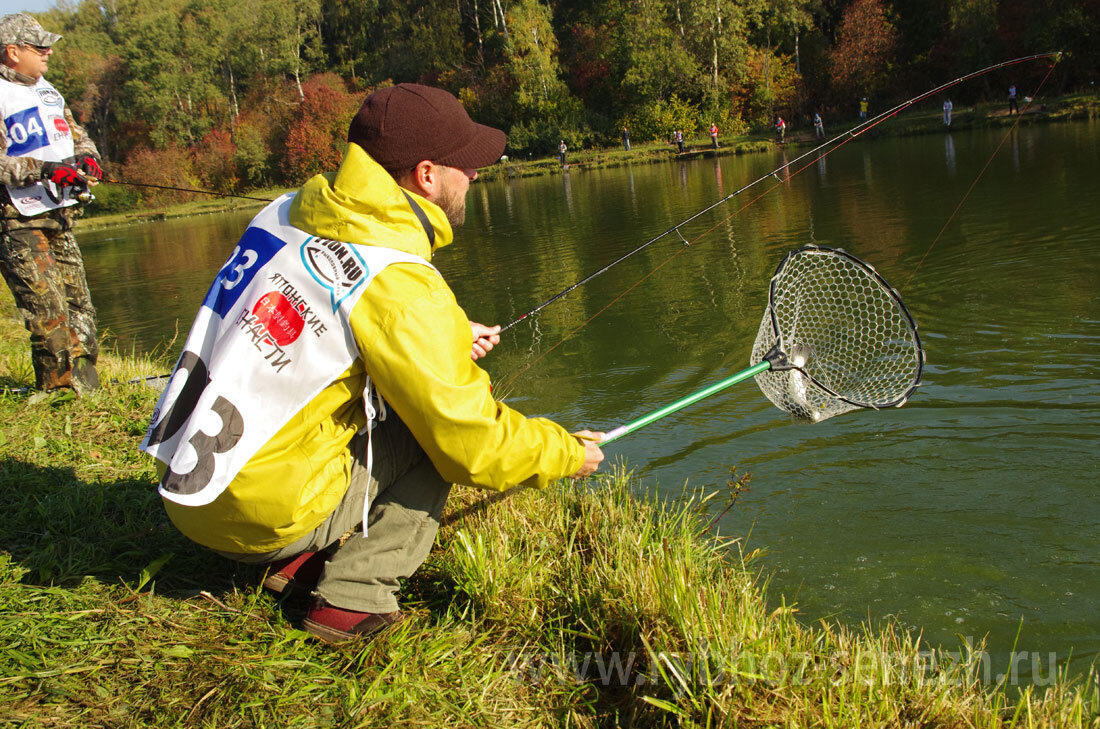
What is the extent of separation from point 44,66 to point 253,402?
4243 millimetres

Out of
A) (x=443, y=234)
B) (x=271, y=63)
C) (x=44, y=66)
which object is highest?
(x=271, y=63)

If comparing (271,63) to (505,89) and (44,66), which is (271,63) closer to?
(505,89)

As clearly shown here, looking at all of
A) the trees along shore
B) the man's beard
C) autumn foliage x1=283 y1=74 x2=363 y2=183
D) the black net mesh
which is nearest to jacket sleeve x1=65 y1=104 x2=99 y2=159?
the man's beard

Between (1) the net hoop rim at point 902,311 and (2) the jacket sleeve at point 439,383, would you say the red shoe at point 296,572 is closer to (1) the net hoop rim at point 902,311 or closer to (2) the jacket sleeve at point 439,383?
(2) the jacket sleeve at point 439,383

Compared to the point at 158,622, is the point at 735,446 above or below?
below

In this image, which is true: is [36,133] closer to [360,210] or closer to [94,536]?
[94,536]

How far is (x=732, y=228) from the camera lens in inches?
605

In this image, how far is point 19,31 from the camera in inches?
204

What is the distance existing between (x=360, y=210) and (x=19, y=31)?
401 centimetres

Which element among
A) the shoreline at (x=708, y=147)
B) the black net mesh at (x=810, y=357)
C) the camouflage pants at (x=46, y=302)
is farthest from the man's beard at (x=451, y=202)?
the shoreline at (x=708, y=147)

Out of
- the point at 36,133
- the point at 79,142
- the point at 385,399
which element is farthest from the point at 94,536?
the point at 79,142

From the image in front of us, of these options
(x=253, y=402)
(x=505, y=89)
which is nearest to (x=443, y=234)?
(x=253, y=402)

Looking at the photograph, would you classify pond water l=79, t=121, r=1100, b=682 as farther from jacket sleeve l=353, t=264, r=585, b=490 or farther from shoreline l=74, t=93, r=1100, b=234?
shoreline l=74, t=93, r=1100, b=234

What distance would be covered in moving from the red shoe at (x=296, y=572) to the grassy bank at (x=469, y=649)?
60mm
